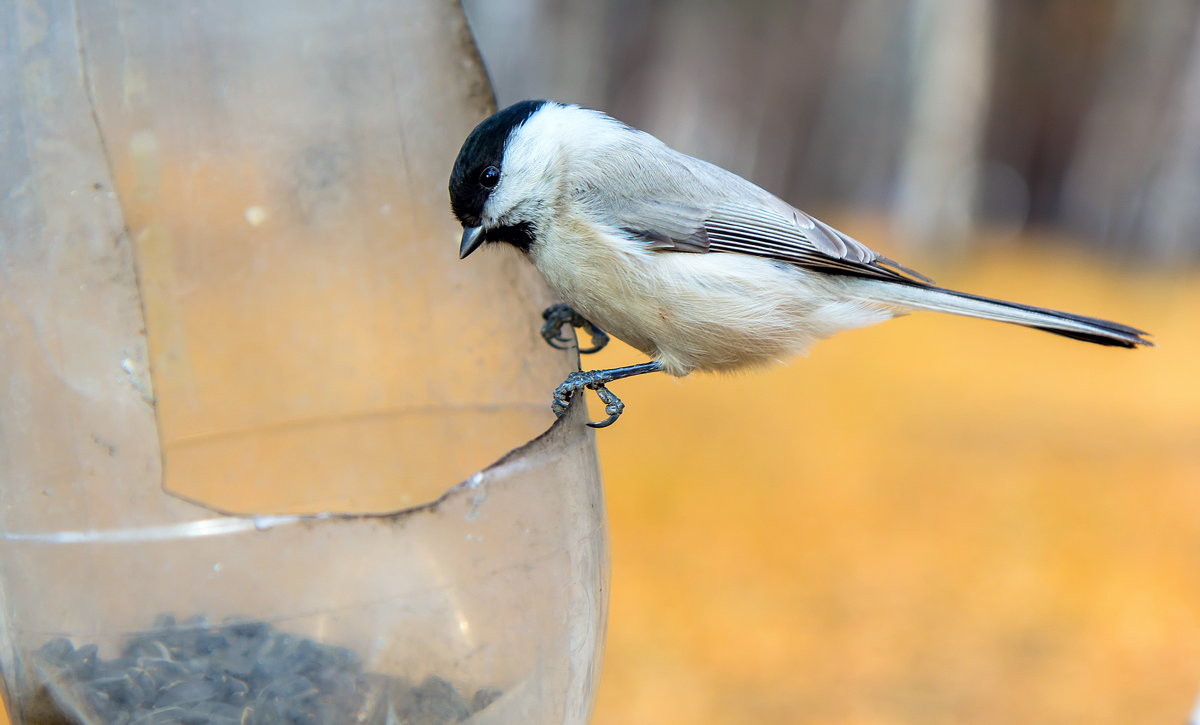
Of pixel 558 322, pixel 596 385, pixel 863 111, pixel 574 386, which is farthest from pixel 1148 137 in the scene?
pixel 574 386

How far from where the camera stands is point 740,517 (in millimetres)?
→ 6059

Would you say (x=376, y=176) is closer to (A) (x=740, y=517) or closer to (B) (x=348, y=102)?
(B) (x=348, y=102)

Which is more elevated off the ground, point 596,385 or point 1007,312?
point 1007,312

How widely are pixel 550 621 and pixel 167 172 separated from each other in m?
0.85

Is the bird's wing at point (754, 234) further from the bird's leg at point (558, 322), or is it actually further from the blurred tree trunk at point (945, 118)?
the blurred tree trunk at point (945, 118)

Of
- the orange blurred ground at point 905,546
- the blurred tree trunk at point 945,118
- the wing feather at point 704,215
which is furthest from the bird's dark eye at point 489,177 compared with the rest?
the blurred tree trunk at point 945,118

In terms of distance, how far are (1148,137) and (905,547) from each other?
8553mm

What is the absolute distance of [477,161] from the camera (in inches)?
68.0

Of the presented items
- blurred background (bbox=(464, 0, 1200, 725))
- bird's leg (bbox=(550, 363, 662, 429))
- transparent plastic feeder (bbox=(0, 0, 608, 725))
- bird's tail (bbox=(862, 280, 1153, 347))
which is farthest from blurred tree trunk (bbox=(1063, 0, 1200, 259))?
transparent plastic feeder (bbox=(0, 0, 608, 725))

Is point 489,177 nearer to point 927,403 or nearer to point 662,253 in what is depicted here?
point 662,253

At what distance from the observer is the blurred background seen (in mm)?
4742

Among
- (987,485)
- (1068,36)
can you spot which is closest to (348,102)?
(987,485)

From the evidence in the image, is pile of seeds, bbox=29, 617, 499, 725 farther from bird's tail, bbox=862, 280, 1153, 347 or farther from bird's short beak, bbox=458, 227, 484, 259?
bird's tail, bbox=862, 280, 1153, 347

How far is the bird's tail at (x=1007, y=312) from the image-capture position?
1899mm
